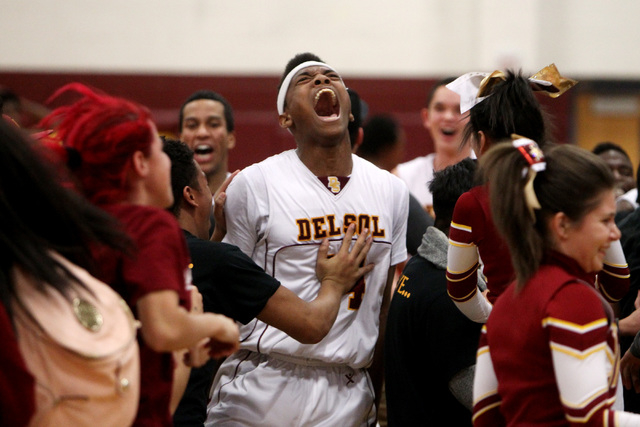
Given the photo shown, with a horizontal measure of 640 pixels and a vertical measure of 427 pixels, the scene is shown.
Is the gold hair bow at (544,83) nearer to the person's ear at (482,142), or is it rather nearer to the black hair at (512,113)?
the black hair at (512,113)

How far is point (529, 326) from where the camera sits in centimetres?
191

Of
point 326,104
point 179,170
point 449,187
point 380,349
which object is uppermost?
point 326,104

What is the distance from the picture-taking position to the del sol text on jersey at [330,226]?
3.12m

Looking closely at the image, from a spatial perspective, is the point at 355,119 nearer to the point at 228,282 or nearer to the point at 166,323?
the point at 228,282

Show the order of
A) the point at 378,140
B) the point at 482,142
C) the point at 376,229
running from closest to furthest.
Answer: the point at 482,142 < the point at 376,229 < the point at 378,140

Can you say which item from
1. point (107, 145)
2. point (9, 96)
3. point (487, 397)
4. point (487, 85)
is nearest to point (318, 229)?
point (487, 85)

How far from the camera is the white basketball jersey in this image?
3105 mm

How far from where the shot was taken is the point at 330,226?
3.15m

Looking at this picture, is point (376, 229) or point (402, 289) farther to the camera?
point (376, 229)

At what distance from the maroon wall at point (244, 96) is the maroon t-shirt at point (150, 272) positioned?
5.78m

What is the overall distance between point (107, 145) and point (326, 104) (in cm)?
151

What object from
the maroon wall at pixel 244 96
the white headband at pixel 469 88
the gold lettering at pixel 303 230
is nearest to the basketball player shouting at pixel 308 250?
the gold lettering at pixel 303 230

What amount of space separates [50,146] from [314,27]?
647cm

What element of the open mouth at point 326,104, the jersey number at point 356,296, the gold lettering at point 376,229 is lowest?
the jersey number at point 356,296
